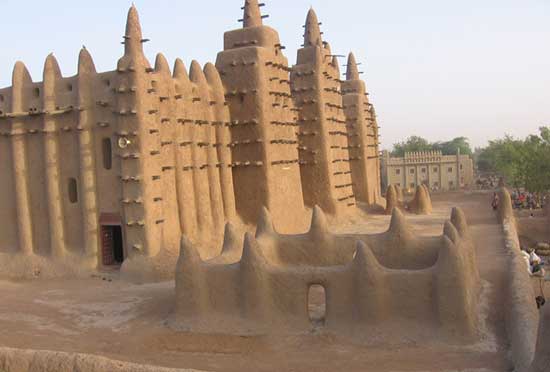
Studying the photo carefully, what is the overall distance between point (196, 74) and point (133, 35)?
3651 millimetres

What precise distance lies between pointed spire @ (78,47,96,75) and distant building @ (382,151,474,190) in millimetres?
38692

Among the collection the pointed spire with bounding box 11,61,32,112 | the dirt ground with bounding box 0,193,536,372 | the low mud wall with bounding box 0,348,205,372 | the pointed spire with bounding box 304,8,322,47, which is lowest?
the dirt ground with bounding box 0,193,536,372

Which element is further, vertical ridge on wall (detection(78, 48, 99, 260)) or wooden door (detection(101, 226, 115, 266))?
wooden door (detection(101, 226, 115, 266))

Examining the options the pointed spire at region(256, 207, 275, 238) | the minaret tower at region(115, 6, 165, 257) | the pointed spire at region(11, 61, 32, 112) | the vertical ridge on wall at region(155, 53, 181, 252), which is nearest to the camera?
the pointed spire at region(256, 207, 275, 238)

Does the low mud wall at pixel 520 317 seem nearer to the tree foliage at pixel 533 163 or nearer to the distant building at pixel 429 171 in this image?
the tree foliage at pixel 533 163

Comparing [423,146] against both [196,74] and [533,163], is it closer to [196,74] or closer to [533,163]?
[533,163]

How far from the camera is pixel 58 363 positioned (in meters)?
10.2

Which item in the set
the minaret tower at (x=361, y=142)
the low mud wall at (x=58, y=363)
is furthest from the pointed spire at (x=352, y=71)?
the low mud wall at (x=58, y=363)

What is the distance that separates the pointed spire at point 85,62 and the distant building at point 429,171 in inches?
1523

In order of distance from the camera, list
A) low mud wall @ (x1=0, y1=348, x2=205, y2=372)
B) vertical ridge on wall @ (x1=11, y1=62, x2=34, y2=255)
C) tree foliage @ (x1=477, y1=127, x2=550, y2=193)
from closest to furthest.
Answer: low mud wall @ (x1=0, y1=348, x2=205, y2=372) < vertical ridge on wall @ (x1=11, y1=62, x2=34, y2=255) < tree foliage @ (x1=477, y1=127, x2=550, y2=193)

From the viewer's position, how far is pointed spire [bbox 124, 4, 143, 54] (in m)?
20.0

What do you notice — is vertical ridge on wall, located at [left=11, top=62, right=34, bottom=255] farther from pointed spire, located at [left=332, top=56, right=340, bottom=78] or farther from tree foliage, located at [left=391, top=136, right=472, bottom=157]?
tree foliage, located at [left=391, top=136, right=472, bottom=157]

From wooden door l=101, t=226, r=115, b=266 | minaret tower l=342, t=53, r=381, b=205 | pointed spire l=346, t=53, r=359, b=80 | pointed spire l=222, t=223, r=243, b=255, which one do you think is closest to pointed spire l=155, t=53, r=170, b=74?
wooden door l=101, t=226, r=115, b=266

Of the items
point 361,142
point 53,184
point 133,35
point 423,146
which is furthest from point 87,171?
point 423,146
